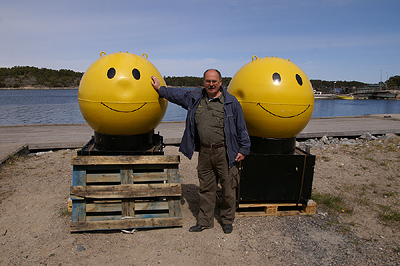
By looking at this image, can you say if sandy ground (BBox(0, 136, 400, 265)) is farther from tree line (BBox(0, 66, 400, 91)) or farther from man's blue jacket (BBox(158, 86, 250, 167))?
tree line (BBox(0, 66, 400, 91))

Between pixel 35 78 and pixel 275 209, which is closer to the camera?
pixel 275 209

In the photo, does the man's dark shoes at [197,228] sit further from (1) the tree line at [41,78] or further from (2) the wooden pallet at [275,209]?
(1) the tree line at [41,78]

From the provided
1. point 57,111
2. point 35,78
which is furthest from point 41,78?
point 57,111

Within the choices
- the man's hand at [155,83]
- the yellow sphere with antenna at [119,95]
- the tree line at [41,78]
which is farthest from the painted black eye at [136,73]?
the tree line at [41,78]

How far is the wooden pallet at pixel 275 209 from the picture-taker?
15.2ft

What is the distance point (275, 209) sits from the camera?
466cm

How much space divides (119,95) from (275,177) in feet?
9.17

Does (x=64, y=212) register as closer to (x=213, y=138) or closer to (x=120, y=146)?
(x=120, y=146)

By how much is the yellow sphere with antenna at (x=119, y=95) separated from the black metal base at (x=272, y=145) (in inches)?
68.4

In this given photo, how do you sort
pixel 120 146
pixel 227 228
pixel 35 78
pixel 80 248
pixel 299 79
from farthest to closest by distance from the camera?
1. pixel 35 78
2. pixel 120 146
3. pixel 299 79
4. pixel 227 228
5. pixel 80 248

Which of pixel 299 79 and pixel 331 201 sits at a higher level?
pixel 299 79

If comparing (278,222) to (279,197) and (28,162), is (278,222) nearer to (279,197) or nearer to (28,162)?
(279,197)

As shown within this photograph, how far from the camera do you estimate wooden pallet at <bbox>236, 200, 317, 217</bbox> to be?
4633 millimetres

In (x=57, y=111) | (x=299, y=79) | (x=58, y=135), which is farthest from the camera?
(x=57, y=111)
